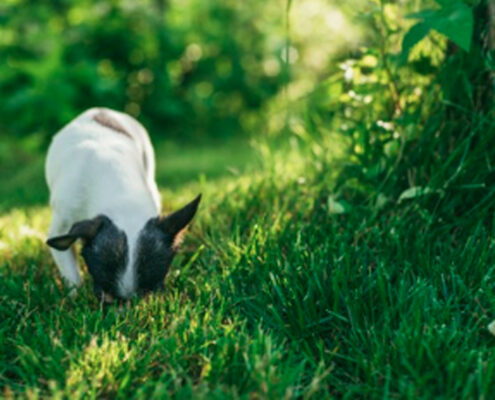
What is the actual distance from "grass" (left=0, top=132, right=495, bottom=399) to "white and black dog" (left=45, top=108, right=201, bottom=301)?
136mm

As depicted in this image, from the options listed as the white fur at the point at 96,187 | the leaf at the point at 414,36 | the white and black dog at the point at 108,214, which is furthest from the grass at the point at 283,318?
the leaf at the point at 414,36

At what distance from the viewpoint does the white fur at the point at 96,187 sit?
2.92 metres

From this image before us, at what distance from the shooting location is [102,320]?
8.38ft

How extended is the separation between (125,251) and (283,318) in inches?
31.1

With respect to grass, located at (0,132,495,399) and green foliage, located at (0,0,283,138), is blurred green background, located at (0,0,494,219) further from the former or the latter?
grass, located at (0,132,495,399)

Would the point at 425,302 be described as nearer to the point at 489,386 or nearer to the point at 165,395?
the point at 489,386

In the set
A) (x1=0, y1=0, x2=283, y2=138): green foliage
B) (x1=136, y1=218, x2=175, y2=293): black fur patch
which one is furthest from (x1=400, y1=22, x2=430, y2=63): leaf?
(x1=0, y1=0, x2=283, y2=138): green foliage

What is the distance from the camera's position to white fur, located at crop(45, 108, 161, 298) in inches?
115

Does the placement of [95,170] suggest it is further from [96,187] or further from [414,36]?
[414,36]

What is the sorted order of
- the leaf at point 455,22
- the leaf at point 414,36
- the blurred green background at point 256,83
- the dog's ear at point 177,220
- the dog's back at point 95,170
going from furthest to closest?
the blurred green background at point 256,83 < the dog's back at point 95,170 < the dog's ear at point 177,220 < the leaf at point 414,36 < the leaf at point 455,22

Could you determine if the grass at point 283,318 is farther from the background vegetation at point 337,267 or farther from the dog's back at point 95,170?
the dog's back at point 95,170

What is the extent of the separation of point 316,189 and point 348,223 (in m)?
0.55

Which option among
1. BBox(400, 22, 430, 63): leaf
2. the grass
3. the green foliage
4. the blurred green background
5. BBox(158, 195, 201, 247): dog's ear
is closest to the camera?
the grass

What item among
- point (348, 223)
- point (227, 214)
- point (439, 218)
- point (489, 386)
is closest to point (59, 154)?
point (227, 214)
